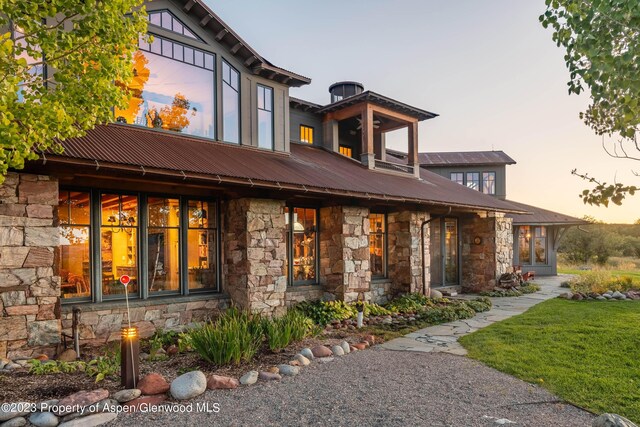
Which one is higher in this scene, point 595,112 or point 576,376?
point 595,112

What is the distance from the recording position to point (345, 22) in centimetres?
1332

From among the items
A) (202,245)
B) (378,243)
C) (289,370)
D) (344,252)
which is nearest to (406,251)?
(378,243)

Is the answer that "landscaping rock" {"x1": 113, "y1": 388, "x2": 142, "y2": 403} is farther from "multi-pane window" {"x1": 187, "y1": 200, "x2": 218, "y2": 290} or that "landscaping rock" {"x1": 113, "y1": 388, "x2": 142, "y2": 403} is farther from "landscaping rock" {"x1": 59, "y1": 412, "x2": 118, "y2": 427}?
"multi-pane window" {"x1": 187, "y1": 200, "x2": 218, "y2": 290}

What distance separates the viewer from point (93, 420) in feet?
11.1

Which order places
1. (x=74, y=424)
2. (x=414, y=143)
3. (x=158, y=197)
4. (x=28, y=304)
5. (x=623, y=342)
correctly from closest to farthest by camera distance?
(x=74, y=424), (x=28, y=304), (x=623, y=342), (x=158, y=197), (x=414, y=143)

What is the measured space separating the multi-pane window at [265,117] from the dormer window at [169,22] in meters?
1.94

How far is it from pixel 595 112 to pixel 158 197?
6.99 meters

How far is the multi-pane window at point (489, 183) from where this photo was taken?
20500 mm

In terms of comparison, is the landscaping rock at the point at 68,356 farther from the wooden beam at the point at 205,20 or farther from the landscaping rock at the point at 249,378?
the wooden beam at the point at 205,20

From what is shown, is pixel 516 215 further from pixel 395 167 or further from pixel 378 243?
pixel 378 243

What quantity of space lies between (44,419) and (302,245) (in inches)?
247

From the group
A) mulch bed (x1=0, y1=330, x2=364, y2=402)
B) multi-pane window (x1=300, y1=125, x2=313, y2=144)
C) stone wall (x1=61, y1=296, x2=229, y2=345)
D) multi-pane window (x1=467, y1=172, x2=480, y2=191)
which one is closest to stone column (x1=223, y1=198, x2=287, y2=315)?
stone wall (x1=61, y1=296, x2=229, y2=345)

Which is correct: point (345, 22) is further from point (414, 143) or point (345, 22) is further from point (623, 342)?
point (623, 342)

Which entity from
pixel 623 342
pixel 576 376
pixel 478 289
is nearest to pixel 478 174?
pixel 478 289
